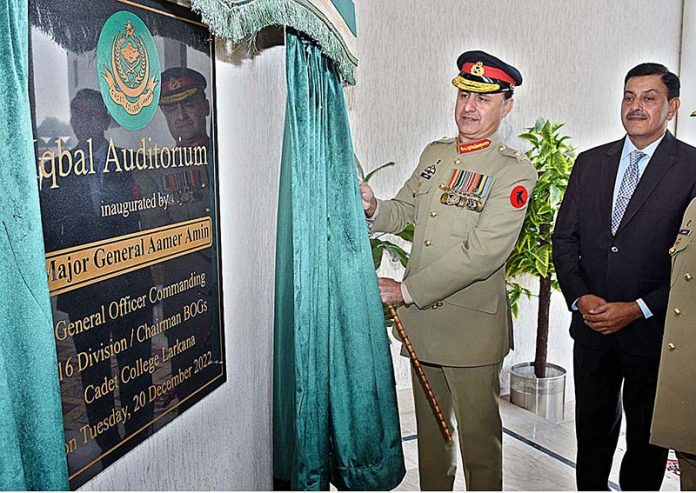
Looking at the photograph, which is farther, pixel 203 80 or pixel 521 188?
pixel 521 188

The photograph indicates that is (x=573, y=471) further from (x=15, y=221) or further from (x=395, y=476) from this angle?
(x=15, y=221)

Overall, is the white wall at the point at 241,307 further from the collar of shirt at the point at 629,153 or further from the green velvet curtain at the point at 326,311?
the collar of shirt at the point at 629,153

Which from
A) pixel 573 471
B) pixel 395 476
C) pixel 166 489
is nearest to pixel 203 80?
pixel 166 489

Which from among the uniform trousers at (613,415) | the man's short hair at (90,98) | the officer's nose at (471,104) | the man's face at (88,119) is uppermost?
the officer's nose at (471,104)

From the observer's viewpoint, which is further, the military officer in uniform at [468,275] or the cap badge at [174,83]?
the military officer in uniform at [468,275]

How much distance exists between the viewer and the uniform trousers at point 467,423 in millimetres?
2307

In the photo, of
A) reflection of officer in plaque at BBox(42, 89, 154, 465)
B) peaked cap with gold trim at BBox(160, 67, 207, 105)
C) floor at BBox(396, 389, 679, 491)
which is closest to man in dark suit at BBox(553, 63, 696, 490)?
floor at BBox(396, 389, 679, 491)

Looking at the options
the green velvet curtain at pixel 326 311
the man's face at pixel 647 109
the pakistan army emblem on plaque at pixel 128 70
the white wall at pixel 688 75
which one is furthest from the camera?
the white wall at pixel 688 75

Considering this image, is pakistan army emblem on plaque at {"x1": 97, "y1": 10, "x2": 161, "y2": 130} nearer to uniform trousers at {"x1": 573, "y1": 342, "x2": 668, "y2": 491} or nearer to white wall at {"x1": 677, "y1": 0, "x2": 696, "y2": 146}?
uniform trousers at {"x1": 573, "y1": 342, "x2": 668, "y2": 491}

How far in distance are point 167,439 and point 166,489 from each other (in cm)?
11

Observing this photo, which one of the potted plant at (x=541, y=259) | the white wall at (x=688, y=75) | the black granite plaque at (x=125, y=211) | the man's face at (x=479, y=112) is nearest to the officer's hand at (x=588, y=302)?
the man's face at (x=479, y=112)

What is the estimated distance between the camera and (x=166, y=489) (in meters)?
1.61

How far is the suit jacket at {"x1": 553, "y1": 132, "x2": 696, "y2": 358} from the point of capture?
88.8 inches

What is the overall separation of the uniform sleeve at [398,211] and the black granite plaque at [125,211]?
0.80 m
